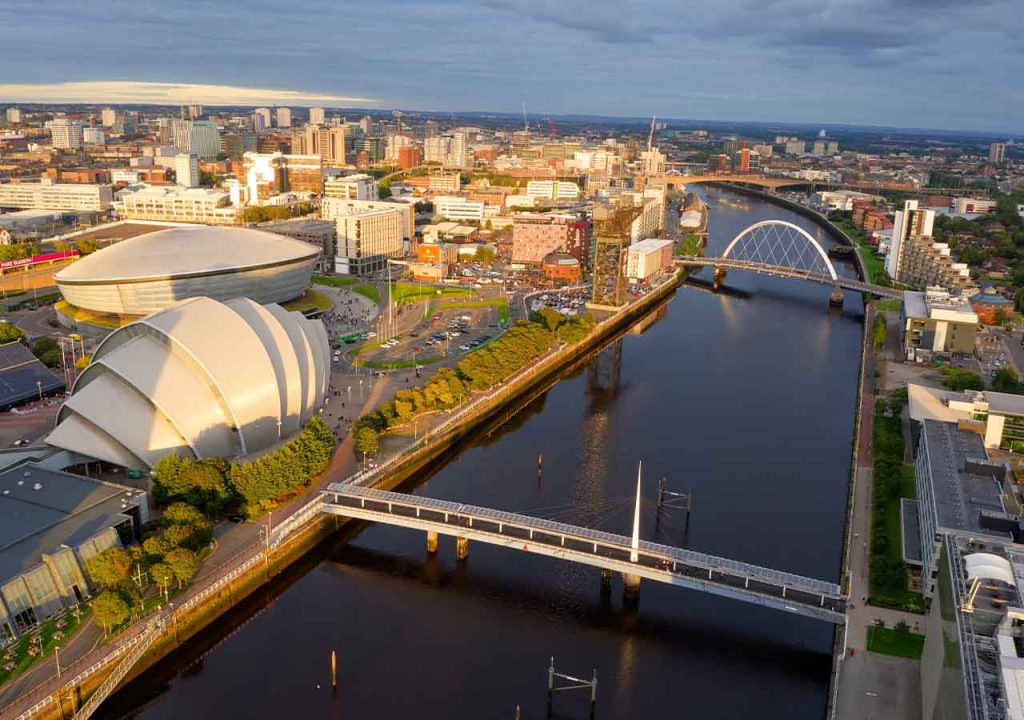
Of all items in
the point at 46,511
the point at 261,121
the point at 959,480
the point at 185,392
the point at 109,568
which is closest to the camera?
the point at 109,568

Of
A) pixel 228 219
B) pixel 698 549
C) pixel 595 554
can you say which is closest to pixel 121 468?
pixel 595 554

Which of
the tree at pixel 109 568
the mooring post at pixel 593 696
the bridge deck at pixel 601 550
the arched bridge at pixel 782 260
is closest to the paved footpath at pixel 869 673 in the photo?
the bridge deck at pixel 601 550

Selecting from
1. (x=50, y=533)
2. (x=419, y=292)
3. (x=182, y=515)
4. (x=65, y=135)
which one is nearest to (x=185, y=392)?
(x=182, y=515)

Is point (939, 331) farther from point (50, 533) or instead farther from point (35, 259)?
point (35, 259)

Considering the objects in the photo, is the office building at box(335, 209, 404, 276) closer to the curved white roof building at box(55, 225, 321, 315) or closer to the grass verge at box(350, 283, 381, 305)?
the grass verge at box(350, 283, 381, 305)

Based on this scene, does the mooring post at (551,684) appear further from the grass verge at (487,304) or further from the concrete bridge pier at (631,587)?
the grass verge at (487,304)
